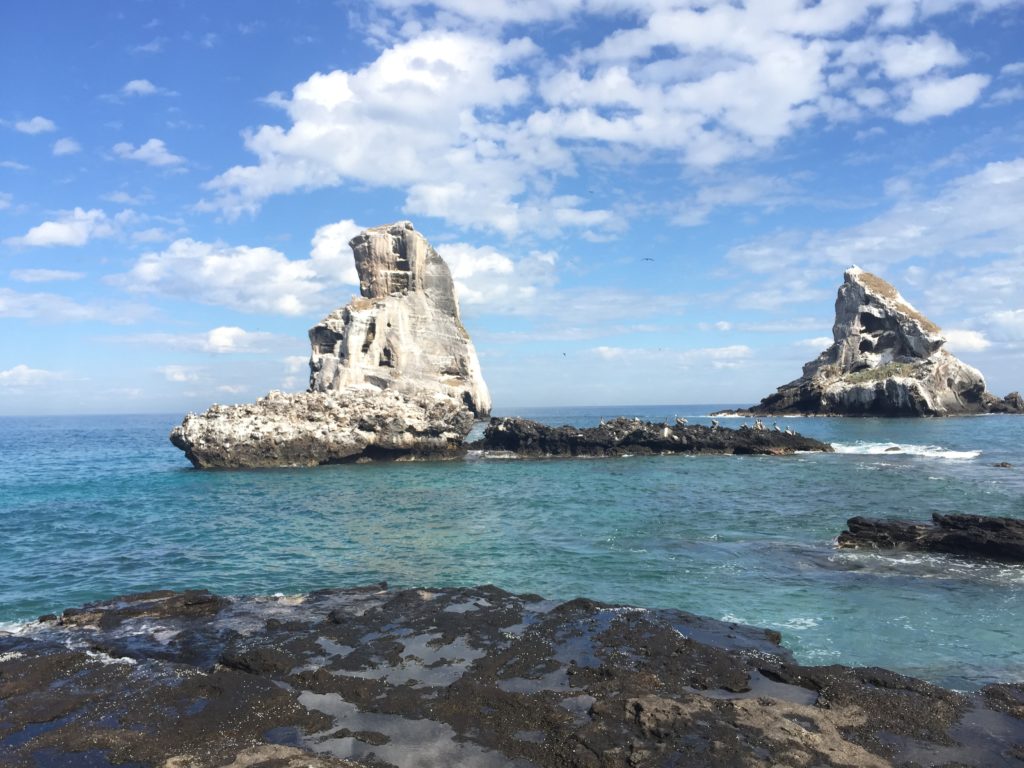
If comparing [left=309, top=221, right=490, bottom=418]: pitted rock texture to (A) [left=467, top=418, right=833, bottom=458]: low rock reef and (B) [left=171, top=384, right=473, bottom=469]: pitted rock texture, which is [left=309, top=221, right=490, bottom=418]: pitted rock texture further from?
(A) [left=467, top=418, right=833, bottom=458]: low rock reef

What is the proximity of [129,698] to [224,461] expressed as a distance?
3569cm

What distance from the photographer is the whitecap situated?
140 feet

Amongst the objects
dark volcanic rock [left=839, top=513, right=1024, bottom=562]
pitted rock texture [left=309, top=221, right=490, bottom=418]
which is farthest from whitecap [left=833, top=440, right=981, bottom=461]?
pitted rock texture [left=309, top=221, right=490, bottom=418]

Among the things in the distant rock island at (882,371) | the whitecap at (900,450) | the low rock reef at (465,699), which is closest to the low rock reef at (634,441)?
the whitecap at (900,450)

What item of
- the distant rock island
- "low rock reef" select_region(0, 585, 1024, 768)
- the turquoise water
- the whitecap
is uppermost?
the distant rock island

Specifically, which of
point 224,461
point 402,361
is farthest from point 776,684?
point 402,361

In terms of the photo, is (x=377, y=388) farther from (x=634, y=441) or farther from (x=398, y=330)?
(x=634, y=441)

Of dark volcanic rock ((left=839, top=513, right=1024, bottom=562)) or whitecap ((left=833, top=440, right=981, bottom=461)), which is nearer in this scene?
dark volcanic rock ((left=839, top=513, right=1024, bottom=562))

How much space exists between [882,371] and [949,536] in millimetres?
79916

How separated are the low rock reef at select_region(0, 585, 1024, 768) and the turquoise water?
262cm

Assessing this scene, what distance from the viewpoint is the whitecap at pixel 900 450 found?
42.7m

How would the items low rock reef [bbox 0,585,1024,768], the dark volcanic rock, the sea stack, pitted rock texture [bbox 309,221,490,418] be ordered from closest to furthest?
1. low rock reef [bbox 0,585,1024,768]
2. the dark volcanic rock
3. the sea stack
4. pitted rock texture [bbox 309,221,490,418]

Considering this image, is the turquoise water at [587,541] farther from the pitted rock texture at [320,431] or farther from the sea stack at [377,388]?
the sea stack at [377,388]

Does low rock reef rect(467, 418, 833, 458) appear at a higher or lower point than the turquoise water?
higher
